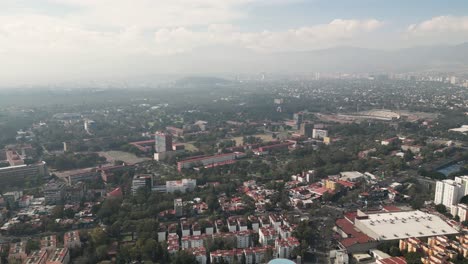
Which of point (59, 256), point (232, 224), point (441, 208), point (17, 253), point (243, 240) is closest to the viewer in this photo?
point (59, 256)

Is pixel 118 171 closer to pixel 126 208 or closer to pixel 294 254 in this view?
pixel 126 208

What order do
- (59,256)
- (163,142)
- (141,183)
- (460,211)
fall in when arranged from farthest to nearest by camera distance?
(163,142)
(141,183)
(460,211)
(59,256)

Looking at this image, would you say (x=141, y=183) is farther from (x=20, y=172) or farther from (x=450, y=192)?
(x=450, y=192)

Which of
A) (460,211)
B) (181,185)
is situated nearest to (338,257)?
(460,211)

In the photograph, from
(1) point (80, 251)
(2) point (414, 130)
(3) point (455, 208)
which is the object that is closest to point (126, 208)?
(1) point (80, 251)

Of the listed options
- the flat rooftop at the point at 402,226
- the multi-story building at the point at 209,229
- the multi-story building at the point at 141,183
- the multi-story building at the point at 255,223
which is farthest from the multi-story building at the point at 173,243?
the flat rooftop at the point at 402,226

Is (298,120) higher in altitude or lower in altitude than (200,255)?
higher
